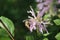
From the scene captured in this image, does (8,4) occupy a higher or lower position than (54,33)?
lower

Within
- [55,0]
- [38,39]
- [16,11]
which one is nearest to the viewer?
[38,39]

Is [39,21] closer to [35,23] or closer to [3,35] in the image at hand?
[35,23]

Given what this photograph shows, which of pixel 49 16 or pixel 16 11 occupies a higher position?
pixel 49 16

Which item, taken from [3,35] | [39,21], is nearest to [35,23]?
[39,21]

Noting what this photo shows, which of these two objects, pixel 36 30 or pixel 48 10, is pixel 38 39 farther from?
pixel 48 10

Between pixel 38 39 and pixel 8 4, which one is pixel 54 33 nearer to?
pixel 38 39

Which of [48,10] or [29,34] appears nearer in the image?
[29,34]

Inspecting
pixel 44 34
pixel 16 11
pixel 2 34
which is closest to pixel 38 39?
pixel 44 34

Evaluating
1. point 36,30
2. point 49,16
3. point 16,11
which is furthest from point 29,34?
point 16,11

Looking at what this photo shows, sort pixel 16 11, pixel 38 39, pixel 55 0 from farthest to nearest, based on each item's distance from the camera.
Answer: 1. pixel 16 11
2. pixel 55 0
3. pixel 38 39
